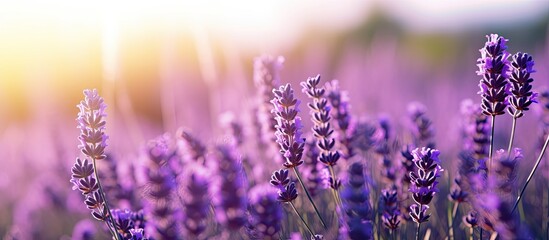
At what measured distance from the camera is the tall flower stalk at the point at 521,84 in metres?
1.95

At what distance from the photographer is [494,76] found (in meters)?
1.96

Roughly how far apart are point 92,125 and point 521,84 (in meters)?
1.36

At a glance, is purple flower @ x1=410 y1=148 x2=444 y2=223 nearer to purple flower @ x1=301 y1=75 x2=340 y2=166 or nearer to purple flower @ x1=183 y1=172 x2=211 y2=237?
purple flower @ x1=301 y1=75 x2=340 y2=166

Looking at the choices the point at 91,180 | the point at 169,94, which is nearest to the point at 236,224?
the point at 91,180

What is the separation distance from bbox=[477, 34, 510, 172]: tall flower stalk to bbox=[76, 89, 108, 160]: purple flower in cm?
120

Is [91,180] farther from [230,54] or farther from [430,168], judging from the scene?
[230,54]

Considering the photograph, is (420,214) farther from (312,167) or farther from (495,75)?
(312,167)

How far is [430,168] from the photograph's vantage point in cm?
187

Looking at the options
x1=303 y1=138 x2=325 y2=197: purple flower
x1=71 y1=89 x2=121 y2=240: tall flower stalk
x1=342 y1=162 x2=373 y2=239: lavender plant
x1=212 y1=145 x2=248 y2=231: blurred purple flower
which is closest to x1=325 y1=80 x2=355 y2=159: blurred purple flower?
x1=303 y1=138 x2=325 y2=197: purple flower

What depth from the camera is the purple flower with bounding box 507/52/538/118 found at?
6.41 feet

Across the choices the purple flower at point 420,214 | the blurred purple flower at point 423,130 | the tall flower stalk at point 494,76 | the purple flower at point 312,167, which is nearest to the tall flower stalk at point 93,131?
the purple flower at point 312,167

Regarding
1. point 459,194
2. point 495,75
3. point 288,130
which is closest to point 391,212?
point 459,194

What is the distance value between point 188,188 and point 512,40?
44.6 ft

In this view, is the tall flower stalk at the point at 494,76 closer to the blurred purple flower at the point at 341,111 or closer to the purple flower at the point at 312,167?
the blurred purple flower at the point at 341,111
